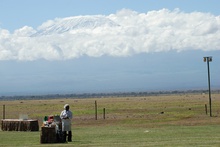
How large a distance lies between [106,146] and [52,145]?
2.90 metres

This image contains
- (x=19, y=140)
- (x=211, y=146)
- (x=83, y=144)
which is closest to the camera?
(x=211, y=146)

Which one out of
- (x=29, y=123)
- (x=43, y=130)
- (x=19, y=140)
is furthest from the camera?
(x=29, y=123)

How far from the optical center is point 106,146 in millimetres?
22750

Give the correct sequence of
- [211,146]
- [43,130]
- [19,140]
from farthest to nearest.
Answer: [19,140] → [43,130] → [211,146]

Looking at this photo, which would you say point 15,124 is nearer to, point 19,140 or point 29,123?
point 29,123

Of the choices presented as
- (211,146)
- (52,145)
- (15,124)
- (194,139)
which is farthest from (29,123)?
(211,146)

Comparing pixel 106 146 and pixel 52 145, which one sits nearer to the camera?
pixel 106 146

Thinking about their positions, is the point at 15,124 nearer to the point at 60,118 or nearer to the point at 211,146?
the point at 60,118

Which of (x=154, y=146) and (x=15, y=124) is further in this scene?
(x=15, y=124)

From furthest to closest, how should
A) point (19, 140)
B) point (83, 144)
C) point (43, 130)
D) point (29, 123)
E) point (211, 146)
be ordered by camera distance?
1. point (29, 123)
2. point (19, 140)
3. point (43, 130)
4. point (83, 144)
5. point (211, 146)

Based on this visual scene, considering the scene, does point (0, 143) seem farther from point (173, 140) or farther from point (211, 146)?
point (211, 146)

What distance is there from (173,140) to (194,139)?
991 mm

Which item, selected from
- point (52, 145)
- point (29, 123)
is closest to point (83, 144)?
point (52, 145)

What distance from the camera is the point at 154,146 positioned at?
2211 centimetres
